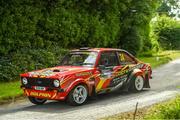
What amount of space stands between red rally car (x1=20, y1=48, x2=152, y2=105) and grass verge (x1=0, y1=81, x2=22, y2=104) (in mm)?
1434

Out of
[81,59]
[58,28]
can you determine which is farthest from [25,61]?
[81,59]

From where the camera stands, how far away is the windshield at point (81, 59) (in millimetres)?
14062

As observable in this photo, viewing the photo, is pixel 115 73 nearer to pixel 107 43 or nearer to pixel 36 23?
pixel 36 23

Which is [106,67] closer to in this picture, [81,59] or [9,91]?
[81,59]

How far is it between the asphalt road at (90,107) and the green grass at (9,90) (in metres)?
0.49

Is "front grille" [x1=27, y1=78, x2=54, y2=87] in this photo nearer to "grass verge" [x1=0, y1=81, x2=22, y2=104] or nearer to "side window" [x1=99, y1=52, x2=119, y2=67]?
"grass verge" [x1=0, y1=81, x2=22, y2=104]

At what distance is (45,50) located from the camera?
22266mm

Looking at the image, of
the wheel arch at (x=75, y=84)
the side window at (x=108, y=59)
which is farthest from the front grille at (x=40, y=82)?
the side window at (x=108, y=59)

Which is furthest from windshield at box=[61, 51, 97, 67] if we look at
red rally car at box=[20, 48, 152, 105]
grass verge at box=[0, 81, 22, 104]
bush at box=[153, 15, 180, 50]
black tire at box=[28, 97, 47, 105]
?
bush at box=[153, 15, 180, 50]

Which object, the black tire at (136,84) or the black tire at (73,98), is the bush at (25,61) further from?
the black tire at (73,98)

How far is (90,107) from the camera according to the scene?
1284 centimetres

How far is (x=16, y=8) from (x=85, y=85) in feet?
28.9

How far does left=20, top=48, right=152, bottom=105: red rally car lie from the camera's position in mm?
12773

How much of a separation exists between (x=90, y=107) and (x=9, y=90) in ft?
14.5
